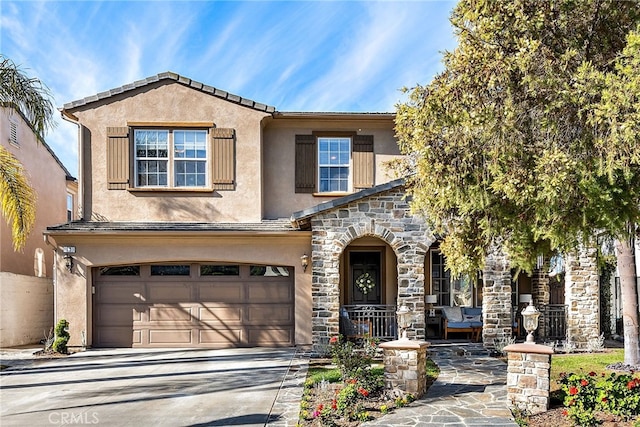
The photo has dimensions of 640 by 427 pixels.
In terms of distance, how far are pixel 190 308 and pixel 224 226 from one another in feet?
8.04

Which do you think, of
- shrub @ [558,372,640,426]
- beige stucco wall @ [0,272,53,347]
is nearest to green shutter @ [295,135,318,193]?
beige stucco wall @ [0,272,53,347]

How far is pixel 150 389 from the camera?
32.7ft

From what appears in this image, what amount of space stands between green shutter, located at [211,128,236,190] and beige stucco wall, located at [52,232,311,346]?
1697 millimetres

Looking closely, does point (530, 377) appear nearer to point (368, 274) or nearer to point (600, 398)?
point (600, 398)

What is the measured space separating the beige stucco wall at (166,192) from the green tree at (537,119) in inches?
337

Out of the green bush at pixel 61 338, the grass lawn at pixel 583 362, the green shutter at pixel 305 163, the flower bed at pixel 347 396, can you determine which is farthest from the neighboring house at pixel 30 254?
the grass lawn at pixel 583 362

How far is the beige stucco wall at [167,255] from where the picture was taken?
573 inches

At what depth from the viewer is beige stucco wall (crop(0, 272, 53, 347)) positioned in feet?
50.4

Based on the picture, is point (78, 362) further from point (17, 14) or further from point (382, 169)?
point (382, 169)

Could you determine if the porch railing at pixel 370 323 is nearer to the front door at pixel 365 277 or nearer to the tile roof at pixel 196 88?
the front door at pixel 365 277

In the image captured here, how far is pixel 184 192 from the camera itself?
1537 centimetres

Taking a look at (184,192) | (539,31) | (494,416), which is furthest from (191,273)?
(539,31)

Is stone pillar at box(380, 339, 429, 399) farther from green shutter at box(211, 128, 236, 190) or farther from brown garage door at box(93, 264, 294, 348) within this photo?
green shutter at box(211, 128, 236, 190)

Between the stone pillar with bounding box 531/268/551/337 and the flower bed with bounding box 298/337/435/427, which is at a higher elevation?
the stone pillar with bounding box 531/268/551/337
